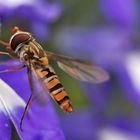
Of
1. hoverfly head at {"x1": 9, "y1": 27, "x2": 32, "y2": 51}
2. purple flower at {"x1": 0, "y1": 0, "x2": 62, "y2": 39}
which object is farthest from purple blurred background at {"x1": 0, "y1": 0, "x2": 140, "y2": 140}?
hoverfly head at {"x1": 9, "y1": 27, "x2": 32, "y2": 51}

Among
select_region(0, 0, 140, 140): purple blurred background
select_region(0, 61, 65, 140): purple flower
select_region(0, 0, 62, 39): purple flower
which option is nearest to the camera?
select_region(0, 61, 65, 140): purple flower

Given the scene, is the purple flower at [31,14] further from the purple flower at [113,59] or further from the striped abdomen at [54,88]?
the striped abdomen at [54,88]

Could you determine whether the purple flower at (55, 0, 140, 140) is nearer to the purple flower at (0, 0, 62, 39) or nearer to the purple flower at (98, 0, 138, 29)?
the purple flower at (98, 0, 138, 29)

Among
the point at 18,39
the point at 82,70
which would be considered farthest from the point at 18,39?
the point at 82,70

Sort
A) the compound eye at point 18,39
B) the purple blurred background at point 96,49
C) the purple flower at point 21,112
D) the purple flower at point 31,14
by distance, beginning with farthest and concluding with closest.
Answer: the purple blurred background at point 96,49 → the purple flower at point 31,14 → the compound eye at point 18,39 → the purple flower at point 21,112

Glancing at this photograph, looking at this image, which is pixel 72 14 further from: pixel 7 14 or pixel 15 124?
pixel 15 124

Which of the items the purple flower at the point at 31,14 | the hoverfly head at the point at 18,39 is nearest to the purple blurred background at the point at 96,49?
the purple flower at the point at 31,14
